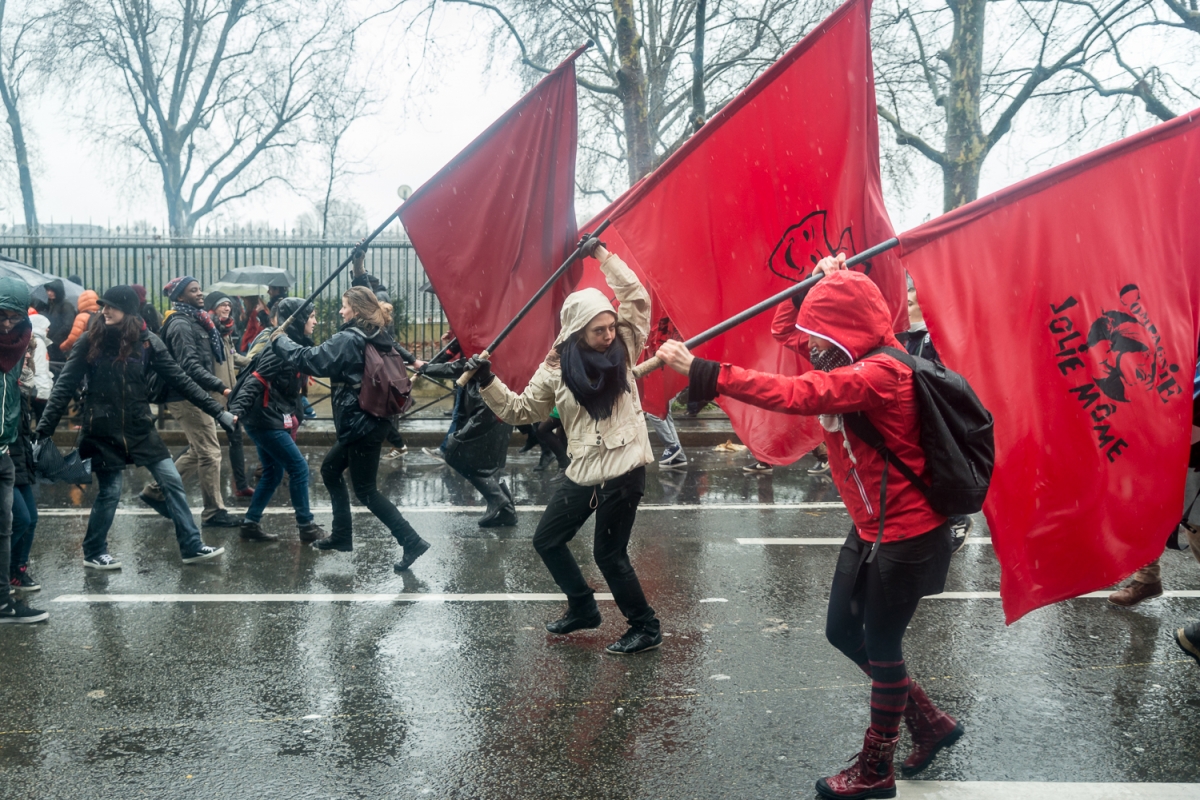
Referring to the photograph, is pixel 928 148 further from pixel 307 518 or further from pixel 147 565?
pixel 147 565

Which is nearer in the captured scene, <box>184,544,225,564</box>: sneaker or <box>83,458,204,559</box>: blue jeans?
<box>83,458,204,559</box>: blue jeans

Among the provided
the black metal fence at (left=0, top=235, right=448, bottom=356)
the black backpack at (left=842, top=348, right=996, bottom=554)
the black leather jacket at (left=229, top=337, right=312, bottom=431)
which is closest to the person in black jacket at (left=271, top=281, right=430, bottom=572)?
the black leather jacket at (left=229, top=337, right=312, bottom=431)

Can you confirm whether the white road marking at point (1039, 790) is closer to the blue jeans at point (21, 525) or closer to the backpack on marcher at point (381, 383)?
the backpack on marcher at point (381, 383)

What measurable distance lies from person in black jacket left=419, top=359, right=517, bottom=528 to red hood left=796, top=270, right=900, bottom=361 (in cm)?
413

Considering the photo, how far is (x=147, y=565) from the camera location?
250 inches

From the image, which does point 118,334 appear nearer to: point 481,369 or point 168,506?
point 168,506

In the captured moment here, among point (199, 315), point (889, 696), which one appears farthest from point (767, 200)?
point (199, 315)

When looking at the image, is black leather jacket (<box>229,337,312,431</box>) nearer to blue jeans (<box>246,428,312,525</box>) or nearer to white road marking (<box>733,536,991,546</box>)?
blue jeans (<box>246,428,312,525</box>)

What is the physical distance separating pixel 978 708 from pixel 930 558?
1206 mm

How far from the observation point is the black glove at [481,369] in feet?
14.9

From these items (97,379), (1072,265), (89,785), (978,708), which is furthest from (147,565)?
(1072,265)

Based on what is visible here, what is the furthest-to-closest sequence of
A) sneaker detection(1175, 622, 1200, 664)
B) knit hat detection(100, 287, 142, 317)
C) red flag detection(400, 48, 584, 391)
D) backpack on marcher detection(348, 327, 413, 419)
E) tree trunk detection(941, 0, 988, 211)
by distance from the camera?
tree trunk detection(941, 0, 988, 211), backpack on marcher detection(348, 327, 413, 419), knit hat detection(100, 287, 142, 317), red flag detection(400, 48, 584, 391), sneaker detection(1175, 622, 1200, 664)

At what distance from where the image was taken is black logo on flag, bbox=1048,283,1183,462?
3707 millimetres

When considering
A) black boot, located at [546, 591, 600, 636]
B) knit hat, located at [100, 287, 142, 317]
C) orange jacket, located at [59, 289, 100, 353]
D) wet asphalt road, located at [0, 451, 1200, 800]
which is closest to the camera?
wet asphalt road, located at [0, 451, 1200, 800]
